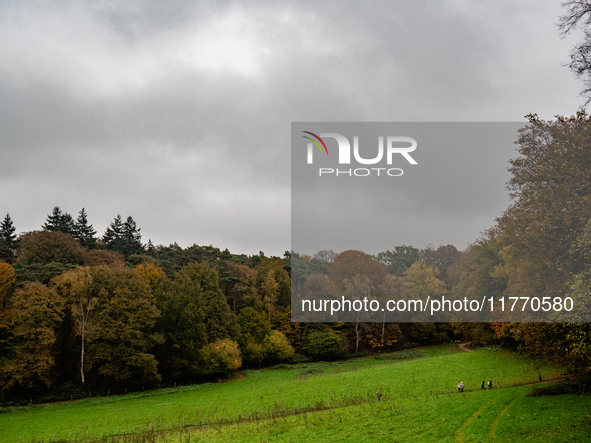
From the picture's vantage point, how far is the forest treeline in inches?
724

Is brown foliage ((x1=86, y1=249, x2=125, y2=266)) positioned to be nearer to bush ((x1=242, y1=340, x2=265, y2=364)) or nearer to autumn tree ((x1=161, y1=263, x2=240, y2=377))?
autumn tree ((x1=161, y1=263, x2=240, y2=377))

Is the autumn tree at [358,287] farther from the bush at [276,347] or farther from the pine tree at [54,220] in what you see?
the pine tree at [54,220]

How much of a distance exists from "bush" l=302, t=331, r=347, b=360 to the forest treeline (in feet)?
0.65

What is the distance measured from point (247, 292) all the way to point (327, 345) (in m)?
14.4

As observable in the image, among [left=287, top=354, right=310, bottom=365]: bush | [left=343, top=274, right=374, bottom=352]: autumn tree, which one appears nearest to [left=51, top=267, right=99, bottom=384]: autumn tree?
[left=287, top=354, right=310, bottom=365]: bush

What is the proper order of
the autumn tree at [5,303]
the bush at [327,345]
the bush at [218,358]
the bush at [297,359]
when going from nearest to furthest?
the autumn tree at [5,303] < the bush at [218,358] < the bush at [327,345] < the bush at [297,359]

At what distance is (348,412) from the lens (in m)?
24.0

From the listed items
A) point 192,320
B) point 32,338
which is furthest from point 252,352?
point 32,338

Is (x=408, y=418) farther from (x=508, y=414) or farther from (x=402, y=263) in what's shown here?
(x=402, y=263)

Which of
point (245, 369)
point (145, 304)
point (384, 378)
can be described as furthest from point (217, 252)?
point (384, 378)

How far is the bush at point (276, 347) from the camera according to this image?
53.9m

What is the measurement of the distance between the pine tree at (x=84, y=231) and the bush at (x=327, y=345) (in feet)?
138

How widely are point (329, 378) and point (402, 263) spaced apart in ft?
115

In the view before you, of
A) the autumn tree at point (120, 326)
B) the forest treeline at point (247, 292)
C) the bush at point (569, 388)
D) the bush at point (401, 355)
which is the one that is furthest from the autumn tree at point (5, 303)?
the bush at point (569, 388)
